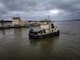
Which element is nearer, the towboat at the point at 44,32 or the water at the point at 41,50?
the water at the point at 41,50

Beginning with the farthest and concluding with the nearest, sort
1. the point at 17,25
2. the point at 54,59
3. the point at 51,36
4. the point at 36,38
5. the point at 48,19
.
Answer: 1. the point at 17,25
2. the point at 48,19
3. the point at 51,36
4. the point at 36,38
5. the point at 54,59

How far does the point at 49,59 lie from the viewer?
→ 48.9 ft

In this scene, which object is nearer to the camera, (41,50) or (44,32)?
(41,50)

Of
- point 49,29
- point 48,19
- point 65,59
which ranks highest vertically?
point 48,19

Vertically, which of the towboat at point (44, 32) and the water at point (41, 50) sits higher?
the towboat at point (44, 32)

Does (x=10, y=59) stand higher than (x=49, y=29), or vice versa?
(x=49, y=29)

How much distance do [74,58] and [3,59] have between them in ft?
34.0

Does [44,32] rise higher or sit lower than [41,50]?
higher

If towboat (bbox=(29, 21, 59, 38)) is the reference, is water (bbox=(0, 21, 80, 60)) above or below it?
below

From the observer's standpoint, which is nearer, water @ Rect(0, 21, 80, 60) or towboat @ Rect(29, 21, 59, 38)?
water @ Rect(0, 21, 80, 60)

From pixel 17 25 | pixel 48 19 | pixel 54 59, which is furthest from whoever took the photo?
pixel 17 25

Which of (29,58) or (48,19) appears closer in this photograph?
(29,58)

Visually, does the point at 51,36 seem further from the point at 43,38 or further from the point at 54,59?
the point at 54,59

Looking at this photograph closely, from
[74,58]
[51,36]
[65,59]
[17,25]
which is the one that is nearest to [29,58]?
[65,59]
